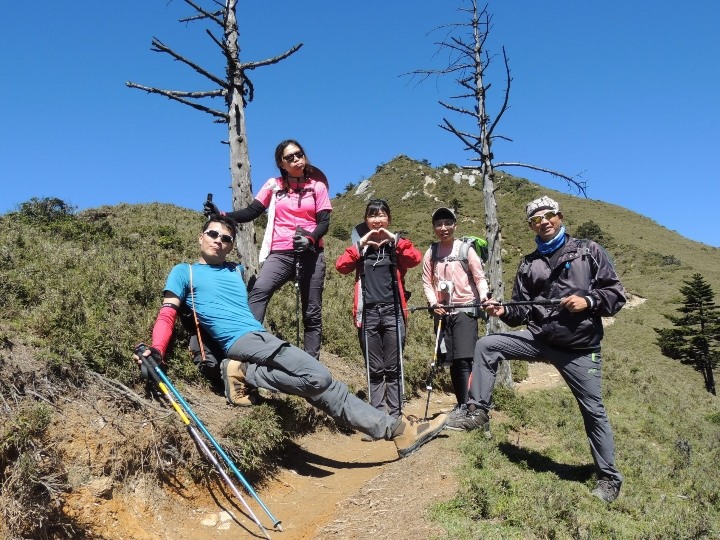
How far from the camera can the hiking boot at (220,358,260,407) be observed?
5051mm

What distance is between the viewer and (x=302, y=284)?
587 centimetres

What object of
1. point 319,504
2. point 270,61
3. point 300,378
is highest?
point 270,61

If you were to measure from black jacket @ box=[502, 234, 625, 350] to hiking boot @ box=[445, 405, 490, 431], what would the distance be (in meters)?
0.96

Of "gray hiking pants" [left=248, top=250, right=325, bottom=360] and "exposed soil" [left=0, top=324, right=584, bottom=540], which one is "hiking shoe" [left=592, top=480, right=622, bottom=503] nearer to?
"exposed soil" [left=0, top=324, right=584, bottom=540]

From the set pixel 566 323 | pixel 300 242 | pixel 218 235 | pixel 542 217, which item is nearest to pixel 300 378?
pixel 300 242

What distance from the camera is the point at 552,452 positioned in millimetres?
5949

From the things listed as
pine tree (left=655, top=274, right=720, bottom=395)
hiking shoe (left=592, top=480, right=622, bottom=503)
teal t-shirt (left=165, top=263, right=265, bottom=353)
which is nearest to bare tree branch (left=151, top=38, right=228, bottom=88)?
teal t-shirt (left=165, top=263, right=265, bottom=353)

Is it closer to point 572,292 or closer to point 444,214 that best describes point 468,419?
point 572,292

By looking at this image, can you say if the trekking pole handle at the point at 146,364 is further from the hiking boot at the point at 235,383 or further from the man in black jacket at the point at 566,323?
the man in black jacket at the point at 566,323

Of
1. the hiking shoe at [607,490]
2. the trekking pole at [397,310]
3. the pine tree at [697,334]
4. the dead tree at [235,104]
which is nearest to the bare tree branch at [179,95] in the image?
the dead tree at [235,104]

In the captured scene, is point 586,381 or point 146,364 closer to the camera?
point 146,364

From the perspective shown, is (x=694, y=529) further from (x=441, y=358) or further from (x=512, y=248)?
(x=512, y=248)

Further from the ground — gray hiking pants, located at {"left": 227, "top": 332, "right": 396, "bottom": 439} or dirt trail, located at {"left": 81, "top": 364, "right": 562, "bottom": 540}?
gray hiking pants, located at {"left": 227, "top": 332, "right": 396, "bottom": 439}

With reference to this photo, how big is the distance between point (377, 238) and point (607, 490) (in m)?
3.29
